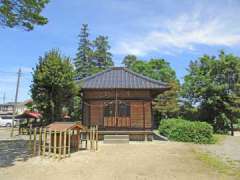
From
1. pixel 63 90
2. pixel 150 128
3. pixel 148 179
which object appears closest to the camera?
pixel 148 179

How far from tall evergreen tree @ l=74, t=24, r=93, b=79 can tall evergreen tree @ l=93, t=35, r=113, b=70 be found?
54.1 inches

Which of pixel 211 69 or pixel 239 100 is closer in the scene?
pixel 239 100

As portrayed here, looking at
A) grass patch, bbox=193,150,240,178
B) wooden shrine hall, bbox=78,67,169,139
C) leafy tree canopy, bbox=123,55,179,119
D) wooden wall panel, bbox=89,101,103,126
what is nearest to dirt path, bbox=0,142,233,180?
grass patch, bbox=193,150,240,178

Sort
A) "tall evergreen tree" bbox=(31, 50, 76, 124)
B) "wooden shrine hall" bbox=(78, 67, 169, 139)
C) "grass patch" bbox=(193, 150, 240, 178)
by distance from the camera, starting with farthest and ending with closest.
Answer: "wooden shrine hall" bbox=(78, 67, 169, 139), "tall evergreen tree" bbox=(31, 50, 76, 124), "grass patch" bbox=(193, 150, 240, 178)

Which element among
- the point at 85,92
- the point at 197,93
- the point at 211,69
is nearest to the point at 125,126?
the point at 85,92

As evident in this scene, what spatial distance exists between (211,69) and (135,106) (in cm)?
A: 1588

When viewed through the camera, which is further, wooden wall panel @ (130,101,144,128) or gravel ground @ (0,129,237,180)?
wooden wall panel @ (130,101,144,128)

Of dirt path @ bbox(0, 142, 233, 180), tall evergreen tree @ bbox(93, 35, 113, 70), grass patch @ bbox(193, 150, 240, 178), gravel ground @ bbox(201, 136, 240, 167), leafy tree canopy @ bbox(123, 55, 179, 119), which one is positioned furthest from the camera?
tall evergreen tree @ bbox(93, 35, 113, 70)

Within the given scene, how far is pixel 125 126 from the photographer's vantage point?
18828mm

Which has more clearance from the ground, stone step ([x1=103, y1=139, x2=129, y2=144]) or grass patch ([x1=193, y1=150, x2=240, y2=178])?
stone step ([x1=103, y1=139, x2=129, y2=144])

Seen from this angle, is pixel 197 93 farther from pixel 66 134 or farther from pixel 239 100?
pixel 66 134

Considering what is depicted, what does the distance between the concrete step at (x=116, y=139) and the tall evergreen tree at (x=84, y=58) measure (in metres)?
26.6

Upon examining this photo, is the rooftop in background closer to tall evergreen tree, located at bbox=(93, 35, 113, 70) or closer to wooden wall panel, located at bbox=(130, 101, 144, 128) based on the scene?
wooden wall panel, located at bbox=(130, 101, 144, 128)

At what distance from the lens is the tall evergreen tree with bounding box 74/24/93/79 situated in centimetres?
4528
